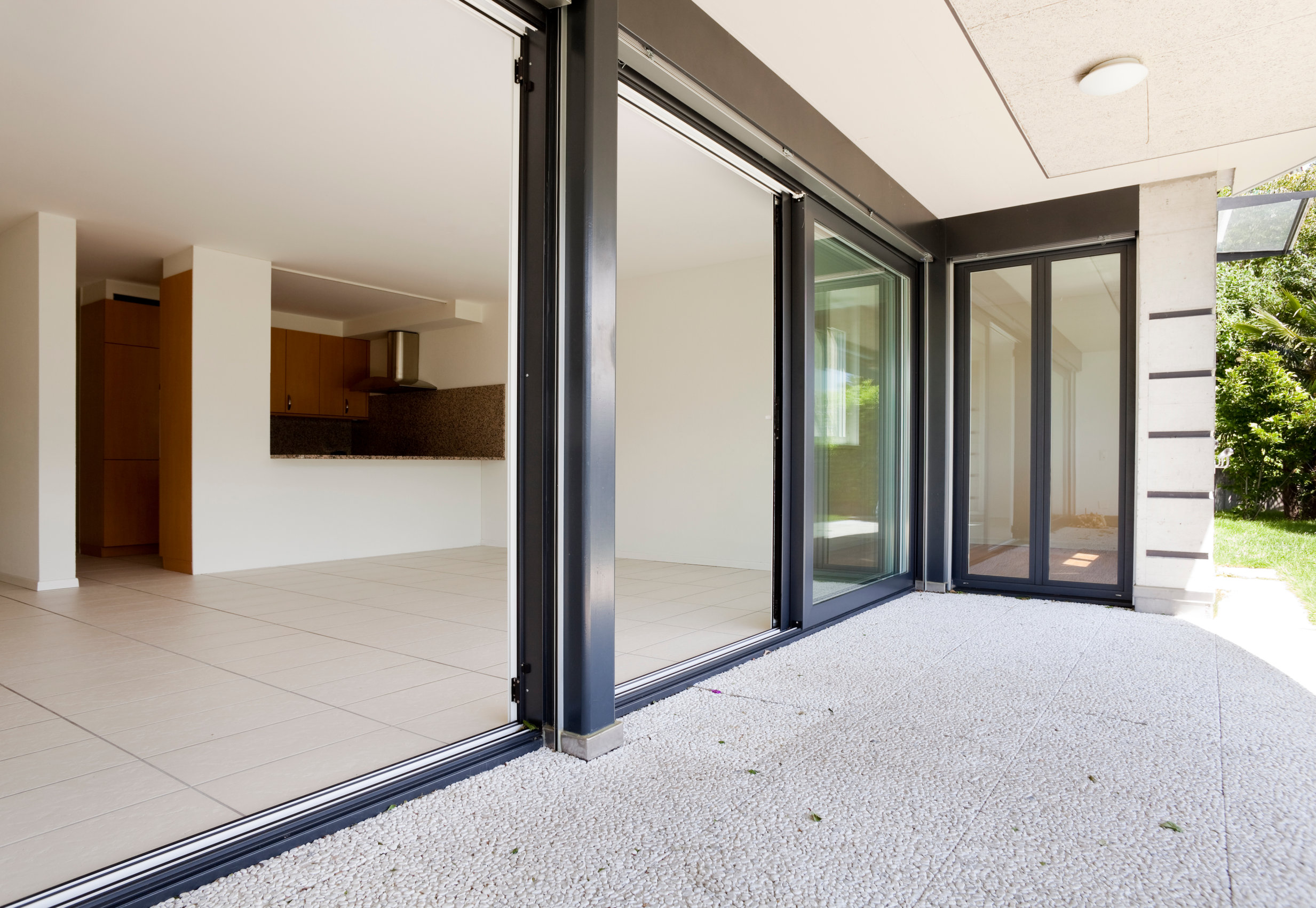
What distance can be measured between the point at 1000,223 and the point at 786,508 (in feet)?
8.81

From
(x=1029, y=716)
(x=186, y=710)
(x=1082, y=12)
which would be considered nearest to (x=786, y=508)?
(x=1029, y=716)

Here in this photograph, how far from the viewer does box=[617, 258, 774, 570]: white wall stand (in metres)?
6.05

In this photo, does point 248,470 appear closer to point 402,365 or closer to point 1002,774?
point 402,365

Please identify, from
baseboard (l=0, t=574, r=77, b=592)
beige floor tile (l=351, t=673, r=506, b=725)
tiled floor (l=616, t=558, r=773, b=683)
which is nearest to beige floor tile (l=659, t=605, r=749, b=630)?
tiled floor (l=616, t=558, r=773, b=683)

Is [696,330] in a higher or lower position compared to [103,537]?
higher

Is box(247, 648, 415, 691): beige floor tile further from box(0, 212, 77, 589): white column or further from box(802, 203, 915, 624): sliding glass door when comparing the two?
box(0, 212, 77, 589): white column

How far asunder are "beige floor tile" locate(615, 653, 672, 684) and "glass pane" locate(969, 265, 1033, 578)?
9.41 ft

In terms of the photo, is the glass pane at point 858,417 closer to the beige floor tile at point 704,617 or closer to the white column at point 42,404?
the beige floor tile at point 704,617

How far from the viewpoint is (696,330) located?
6.40 meters

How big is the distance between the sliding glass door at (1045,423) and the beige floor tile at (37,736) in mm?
4738

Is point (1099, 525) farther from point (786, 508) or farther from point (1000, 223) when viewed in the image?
point (786, 508)

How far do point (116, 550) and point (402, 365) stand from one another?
303 cm

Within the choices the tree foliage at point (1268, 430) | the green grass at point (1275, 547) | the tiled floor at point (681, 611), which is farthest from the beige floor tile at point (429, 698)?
the tree foliage at point (1268, 430)

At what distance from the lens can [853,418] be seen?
425 centimetres
